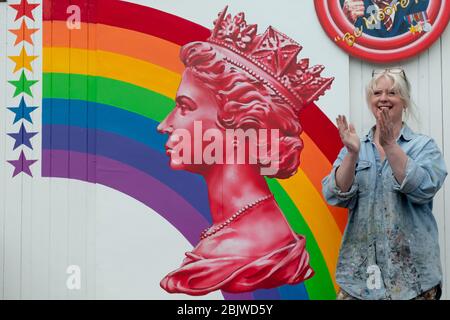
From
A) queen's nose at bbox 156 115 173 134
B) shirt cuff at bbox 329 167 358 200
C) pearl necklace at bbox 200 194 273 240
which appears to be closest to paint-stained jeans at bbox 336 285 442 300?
shirt cuff at bbox 329 167 358 200

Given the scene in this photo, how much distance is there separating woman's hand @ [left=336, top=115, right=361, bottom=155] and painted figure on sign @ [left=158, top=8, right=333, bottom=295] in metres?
0.35

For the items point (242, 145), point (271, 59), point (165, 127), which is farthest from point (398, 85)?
point (165, 127)

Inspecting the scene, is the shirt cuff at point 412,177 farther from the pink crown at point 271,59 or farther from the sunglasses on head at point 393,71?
the pink crown at point 271,59

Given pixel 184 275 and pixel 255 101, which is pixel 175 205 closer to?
pixel 184 275

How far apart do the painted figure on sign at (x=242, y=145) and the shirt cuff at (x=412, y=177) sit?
A: 0.57 meters

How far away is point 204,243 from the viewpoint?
3.36 metres

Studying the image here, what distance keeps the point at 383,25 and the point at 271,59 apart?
528 mm

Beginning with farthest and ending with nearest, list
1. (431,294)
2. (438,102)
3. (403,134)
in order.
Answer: (438,102) < (403,134) < (431,294)

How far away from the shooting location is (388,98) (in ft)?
10.4

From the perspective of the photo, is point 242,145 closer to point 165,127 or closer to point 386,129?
point 165,127

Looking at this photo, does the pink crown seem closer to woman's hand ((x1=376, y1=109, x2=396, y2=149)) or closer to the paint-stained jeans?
woman's hand ((x1=376, y1=109, x2=396, y2=149))

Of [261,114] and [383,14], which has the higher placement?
[383,14]

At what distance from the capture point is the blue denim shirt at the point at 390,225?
3.04 m
